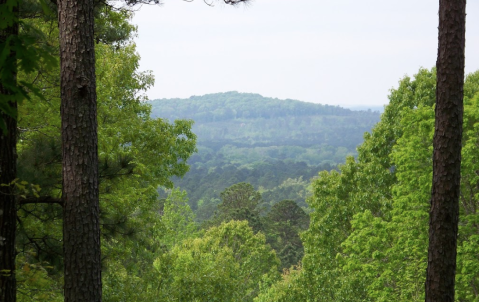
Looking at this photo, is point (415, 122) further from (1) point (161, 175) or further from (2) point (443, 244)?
(2) point (443, 244)

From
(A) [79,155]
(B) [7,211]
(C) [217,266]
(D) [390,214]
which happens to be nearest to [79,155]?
(A) [79,155]

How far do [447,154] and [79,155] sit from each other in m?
3.41

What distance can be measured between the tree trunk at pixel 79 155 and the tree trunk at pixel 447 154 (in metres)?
3.11

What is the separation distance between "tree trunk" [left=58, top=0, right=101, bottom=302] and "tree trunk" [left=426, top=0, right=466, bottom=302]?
311cm

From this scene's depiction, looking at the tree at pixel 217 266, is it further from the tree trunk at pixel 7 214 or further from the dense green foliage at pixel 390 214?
the tree trunk at pixel 7 214

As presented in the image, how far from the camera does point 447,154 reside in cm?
517

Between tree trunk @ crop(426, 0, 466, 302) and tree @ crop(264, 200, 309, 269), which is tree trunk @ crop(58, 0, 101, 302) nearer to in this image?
tree trunk @ crop(426, 0, 466, 302)

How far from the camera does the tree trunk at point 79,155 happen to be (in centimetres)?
419

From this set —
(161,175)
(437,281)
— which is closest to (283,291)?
(161,175)

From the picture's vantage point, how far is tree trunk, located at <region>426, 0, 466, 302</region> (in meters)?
5.06

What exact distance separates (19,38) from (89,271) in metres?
2.14

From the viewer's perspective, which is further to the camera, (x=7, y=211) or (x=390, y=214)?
(x=390, y=214)

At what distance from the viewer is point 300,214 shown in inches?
1961

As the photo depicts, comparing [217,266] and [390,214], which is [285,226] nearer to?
[217,266]
